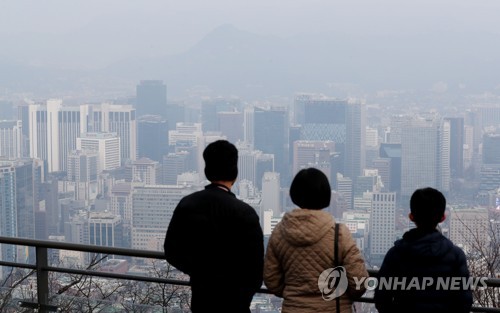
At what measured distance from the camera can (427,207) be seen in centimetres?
237

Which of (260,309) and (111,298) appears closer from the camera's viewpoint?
(260,309)

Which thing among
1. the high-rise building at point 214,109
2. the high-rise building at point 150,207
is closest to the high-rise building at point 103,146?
the high-rise building at point 214,109

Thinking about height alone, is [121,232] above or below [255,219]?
below

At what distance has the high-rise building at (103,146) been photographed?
6098 cm

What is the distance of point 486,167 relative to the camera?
44.3 meters

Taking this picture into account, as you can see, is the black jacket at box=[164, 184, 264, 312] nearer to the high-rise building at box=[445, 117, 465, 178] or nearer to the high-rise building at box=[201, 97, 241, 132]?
the high-rise building at box=[445, 117, 465, 178]

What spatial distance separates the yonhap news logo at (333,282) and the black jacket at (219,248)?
0.24m

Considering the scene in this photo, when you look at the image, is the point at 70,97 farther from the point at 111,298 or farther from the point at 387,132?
the point at 111,298

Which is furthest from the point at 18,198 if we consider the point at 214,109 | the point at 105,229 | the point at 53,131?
the point at 214,109

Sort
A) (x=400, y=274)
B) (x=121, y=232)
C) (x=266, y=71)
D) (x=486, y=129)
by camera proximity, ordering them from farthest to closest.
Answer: (x=266, y=71) < (x=486, y=129) < (x=121, y=232) < (x=400, y=274)

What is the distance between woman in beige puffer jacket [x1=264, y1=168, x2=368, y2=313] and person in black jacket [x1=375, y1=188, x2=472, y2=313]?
14 centimetres

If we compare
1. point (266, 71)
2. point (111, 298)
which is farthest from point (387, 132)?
point (111, 298)

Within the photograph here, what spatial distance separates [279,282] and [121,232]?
30.0m

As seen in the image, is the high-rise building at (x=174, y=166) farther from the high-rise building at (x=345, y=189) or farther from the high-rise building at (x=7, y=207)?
the high-rise building at (x=345, y=189)
